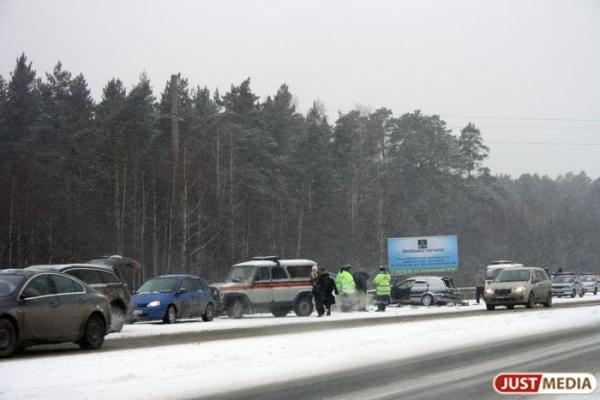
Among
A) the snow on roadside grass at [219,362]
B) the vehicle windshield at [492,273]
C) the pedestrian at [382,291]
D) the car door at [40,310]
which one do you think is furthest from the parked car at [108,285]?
the vehicle windshield at [492,273]

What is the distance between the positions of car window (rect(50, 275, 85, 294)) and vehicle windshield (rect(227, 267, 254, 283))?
14.2 metres

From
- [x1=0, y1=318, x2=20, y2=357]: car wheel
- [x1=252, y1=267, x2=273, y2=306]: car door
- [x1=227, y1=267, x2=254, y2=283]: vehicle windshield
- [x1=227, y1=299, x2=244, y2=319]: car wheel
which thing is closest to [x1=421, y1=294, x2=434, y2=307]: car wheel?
[x1=252, y1=267, x2=273, y2=306]: car door

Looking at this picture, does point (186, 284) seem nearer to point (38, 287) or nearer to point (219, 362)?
point (38, 287)

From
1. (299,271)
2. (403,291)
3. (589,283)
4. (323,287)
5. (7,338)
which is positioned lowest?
(589,283)

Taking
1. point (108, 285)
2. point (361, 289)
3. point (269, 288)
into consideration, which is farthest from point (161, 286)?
point (361, 289)

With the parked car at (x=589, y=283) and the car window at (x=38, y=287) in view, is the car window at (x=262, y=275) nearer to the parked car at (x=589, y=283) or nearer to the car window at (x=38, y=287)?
the car window at (x=38, y=287)

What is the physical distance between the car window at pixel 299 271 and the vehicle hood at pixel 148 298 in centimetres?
657

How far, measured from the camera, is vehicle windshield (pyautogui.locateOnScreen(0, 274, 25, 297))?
16266mm

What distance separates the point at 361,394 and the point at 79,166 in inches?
2324

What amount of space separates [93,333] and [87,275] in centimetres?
461

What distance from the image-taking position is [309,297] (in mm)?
33250

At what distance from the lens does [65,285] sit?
58.2 feet

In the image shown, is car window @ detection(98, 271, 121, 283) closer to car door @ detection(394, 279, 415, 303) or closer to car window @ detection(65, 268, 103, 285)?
car window @ detection(65, 268, 103, 285)

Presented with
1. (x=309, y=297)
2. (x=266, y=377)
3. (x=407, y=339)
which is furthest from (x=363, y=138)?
(x=266, y=377)
